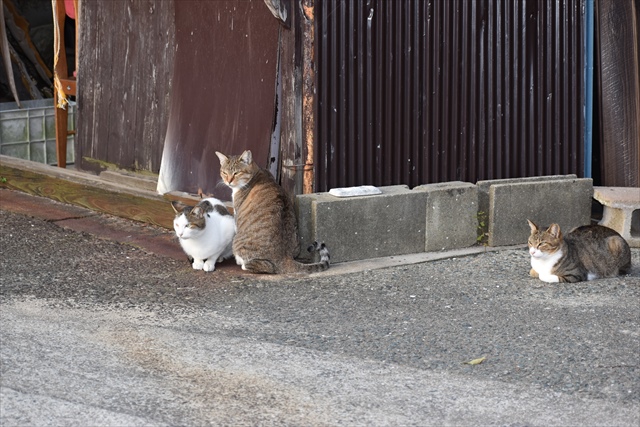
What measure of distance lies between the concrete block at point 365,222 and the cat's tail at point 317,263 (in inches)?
2.9

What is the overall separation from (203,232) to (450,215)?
194 centimetres

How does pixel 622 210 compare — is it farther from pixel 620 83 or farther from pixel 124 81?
pixel 124 81

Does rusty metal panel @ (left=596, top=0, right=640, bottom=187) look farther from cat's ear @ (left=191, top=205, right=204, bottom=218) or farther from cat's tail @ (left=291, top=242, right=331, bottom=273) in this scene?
cat's ear @ (left=191, top=205, right=204, bottom=218)

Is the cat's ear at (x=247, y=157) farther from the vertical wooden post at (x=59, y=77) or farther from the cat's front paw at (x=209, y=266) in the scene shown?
the vertical wooden post at (x=59, y=77)

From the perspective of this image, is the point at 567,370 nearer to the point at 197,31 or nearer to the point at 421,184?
the point at 421,184

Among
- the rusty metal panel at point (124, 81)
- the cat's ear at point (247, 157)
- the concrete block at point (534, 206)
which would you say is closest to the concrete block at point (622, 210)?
the concrete block at point (534, 206)

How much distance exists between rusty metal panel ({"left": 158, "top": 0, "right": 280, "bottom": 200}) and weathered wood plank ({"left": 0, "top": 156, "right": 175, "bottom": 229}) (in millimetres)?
240

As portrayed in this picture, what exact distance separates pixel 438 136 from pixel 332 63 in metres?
1.11

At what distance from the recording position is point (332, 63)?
793 centimetres

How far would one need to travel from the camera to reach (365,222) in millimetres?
8031

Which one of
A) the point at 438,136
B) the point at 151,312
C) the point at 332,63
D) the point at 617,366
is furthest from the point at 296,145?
the point at 617,366

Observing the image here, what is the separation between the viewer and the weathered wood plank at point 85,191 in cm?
919

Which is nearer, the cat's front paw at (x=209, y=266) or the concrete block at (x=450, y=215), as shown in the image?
the cat's front paw at (x=209, y=266)

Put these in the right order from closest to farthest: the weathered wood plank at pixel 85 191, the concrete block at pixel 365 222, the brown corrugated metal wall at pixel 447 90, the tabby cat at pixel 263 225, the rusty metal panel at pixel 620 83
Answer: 1. the tabby cat at pixel 263 225
2. the concrete block at pixel 365 222
3. the brown corrugated metal wall at pixel 447 90
4. the rusty metal panel at pixel 620 83
5. the weathered wood plank at pixel 85 191
